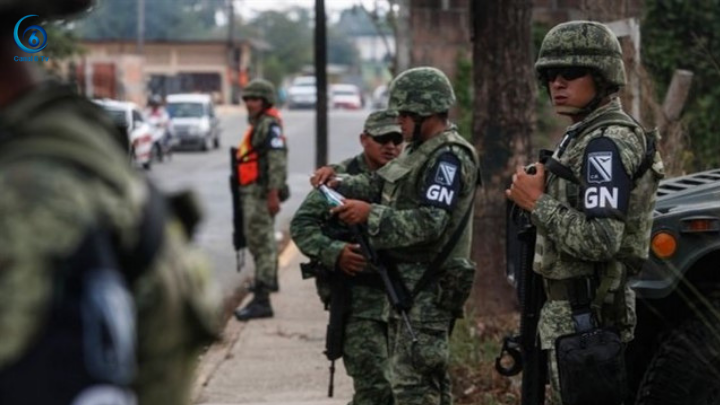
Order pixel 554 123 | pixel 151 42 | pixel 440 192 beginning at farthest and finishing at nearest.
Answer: pixel 151 42, pixel 554 123, pixel 440 192

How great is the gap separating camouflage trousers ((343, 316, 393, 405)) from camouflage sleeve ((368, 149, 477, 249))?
2.13ft

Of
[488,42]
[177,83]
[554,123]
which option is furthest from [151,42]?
[488,42]

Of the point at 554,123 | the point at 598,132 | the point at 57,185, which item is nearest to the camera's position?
the point at 57,185

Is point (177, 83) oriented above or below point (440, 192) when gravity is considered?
below

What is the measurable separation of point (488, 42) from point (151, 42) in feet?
231

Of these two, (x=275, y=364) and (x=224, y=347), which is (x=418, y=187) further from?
(x=224, y=347)

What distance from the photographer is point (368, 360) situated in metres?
5.99

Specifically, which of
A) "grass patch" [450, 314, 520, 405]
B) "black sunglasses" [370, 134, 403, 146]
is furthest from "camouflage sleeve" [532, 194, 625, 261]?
"grass patch" [450, 314, 520, 405]

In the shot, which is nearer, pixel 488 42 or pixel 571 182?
pixel 571 182

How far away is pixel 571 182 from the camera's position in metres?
4.70

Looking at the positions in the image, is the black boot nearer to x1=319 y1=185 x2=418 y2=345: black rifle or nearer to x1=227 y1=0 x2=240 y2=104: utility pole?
x1=319 y1=185 x2=418 y2=345: black rifle

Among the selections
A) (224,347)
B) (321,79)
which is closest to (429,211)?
(224,347)

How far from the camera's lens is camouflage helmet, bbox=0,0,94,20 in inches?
72.7

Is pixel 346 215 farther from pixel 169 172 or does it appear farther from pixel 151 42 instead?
pixel 151 42
